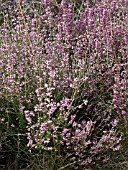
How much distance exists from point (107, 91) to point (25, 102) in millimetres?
588

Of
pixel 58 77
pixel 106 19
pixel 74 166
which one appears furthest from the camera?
pixel 106 19

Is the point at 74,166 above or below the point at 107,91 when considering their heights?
below

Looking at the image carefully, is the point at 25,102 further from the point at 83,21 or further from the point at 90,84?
the point at 83,21

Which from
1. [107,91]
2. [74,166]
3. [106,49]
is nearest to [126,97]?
[107,91]

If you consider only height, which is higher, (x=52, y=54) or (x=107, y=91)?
(x=52, y=54)

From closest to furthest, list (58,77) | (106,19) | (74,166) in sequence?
1. (74,166)
2. (58,77)
3. (106,19)

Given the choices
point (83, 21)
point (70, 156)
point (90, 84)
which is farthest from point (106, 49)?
point (70, 156)

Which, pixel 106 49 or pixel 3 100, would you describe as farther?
pixel 106 49

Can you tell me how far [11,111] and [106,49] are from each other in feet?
2.62

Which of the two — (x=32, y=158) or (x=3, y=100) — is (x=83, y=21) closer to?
(x=3, y=100)

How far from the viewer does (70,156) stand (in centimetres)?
250

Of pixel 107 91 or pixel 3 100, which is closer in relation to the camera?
pixel 3 100

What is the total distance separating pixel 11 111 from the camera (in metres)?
2.49

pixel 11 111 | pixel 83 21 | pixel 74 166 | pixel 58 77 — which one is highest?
pixel 83 21
